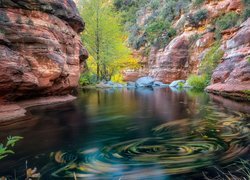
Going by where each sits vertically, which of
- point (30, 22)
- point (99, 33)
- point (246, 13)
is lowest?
point (30, 22)

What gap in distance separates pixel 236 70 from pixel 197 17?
60.0 ft

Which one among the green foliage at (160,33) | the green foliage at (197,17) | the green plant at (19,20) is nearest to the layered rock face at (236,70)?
the green plant at (19,20)

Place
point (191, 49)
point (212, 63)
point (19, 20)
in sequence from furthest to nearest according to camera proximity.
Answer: point (191, 49) < point (212, 63) < point (19, 20)

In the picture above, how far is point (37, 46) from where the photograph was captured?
11742 mm

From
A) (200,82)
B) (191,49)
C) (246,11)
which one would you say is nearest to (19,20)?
(200,82)

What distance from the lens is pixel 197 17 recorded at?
32.0 meters

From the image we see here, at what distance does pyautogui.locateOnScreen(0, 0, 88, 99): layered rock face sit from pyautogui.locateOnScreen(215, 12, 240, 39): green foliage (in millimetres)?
18772

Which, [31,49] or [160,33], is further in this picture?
[160,33]

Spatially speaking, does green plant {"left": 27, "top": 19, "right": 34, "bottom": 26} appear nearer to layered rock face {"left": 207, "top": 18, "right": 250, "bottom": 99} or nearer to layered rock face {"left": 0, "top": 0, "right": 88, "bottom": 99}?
layered rock face {"left": 0, "top": 0, "right": 88, "bottom": 99}

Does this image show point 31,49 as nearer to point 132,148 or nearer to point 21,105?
point 21,105

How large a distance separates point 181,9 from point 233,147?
118 ft

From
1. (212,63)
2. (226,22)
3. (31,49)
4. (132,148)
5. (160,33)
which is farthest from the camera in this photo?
(160,33)

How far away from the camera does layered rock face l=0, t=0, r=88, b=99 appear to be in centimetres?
982

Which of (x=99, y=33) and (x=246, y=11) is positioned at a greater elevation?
(x=246, y=11)
